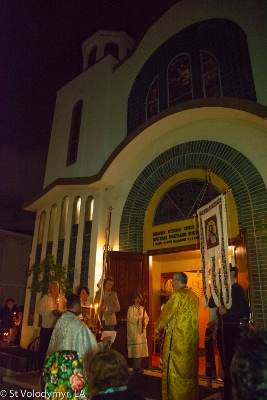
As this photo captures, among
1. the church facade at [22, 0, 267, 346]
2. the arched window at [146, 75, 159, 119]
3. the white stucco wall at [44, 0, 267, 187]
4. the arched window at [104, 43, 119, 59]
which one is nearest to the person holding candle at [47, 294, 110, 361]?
the church facade at [22, 0, 267, 346]

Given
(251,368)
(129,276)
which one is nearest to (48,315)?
(129,276)

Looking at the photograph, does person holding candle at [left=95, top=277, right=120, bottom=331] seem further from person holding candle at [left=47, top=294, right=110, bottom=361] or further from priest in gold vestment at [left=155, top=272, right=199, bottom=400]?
person holding candle at [left=47, top=294, right=110, bottom=361]

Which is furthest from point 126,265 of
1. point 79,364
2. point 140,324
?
point 79,364

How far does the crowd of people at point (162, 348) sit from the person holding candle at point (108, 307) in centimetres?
2

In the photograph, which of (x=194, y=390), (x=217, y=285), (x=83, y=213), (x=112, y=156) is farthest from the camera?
(x=83, y=213)

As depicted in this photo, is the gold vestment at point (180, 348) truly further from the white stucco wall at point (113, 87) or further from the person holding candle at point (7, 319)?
the person holding candle at point (7, 319)

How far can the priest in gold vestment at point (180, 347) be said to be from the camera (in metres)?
3.99

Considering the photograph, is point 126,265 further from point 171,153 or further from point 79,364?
point 79,364

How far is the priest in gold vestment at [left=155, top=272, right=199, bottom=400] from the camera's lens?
399 cm

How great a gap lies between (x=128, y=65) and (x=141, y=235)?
575 cm

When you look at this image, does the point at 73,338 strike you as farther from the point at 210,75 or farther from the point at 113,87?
the point at 113,87

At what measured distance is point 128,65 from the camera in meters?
10.0

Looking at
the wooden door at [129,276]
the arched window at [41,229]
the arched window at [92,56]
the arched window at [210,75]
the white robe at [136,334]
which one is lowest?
the white robe at [136,334]

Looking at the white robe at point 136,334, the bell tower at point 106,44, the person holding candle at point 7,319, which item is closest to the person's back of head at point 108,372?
the white robe at point 136,334
